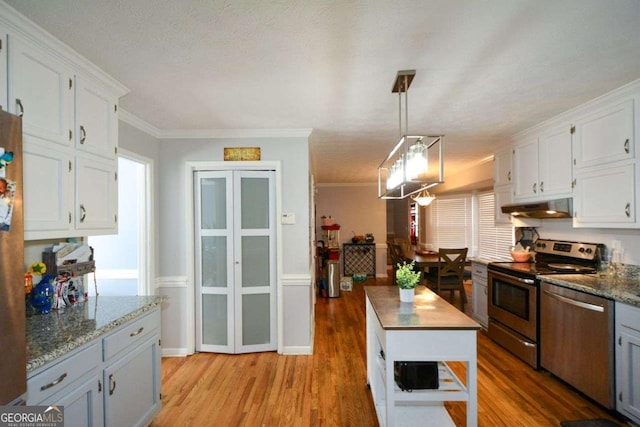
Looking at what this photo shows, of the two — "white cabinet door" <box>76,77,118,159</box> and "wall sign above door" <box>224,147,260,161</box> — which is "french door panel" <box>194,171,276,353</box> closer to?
"wall sign above door" <box>224,147,260,161</box>

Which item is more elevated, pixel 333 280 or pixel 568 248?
pixel 568 248

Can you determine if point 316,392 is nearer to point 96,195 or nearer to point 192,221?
point 192,221

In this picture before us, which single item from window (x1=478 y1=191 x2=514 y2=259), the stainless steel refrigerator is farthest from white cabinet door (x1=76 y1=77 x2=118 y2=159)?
window (x1=478 y1=191 x2=514 y2=259)

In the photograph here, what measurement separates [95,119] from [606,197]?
393cm

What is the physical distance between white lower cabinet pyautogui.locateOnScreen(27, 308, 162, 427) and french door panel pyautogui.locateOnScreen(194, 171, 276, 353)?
111 centimetres

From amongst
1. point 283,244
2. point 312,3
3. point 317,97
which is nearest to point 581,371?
point 283,244

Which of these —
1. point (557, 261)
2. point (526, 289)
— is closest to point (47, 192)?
point (526, 289)

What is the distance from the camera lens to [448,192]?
6.47 metres

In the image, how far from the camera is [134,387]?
5.97 ft

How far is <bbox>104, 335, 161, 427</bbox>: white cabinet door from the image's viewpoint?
1614 mm

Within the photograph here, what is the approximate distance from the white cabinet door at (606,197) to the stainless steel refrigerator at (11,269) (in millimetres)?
3692

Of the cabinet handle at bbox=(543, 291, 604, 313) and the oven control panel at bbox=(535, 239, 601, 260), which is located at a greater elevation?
the oven control panel at bbox=(535, 239, 601, 260)

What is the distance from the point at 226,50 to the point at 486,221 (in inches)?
212

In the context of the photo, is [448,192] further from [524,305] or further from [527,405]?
[527,405]
